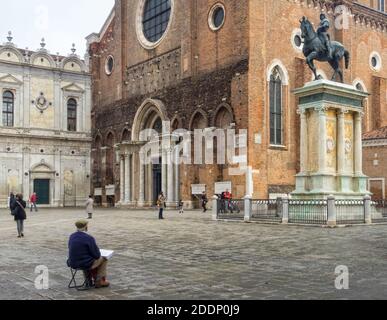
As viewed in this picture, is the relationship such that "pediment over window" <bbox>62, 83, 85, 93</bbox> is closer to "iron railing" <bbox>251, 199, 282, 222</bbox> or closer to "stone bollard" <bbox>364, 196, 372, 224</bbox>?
"iron railing" <bbox>251, 199, 282, 222</bbox>

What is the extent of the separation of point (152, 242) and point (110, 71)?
30.5 m

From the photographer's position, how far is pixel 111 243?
13906 millimetres

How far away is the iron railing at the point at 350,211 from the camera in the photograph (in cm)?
1878

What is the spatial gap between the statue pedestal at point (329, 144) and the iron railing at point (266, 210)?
819mm

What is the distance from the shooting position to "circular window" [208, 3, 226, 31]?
3086 centimetres

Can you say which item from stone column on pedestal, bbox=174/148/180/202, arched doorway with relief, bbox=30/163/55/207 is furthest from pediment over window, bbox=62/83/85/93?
stone column on pedestal, bbox=174/148/180/202

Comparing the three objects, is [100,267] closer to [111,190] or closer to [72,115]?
[111,190]

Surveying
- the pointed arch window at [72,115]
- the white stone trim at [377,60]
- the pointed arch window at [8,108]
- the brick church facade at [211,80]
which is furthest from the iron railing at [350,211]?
the pointed arch window at [72,115]

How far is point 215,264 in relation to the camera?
10008mm

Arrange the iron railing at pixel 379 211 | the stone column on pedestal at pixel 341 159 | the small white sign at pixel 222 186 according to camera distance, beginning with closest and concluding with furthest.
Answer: the iron railing at pixel 379 211, the stone column on pedestal at pixel 341 159, the small white sign at pixel 222 186

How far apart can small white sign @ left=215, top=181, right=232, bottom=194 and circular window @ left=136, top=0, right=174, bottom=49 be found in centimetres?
1209

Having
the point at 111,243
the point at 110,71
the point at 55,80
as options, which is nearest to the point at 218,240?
the point at 111,243

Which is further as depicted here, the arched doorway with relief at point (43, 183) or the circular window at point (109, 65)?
the circular window at point (109, 65)

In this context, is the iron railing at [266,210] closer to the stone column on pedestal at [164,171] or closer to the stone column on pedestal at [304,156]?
the stone column on pedestal at [304,156]
